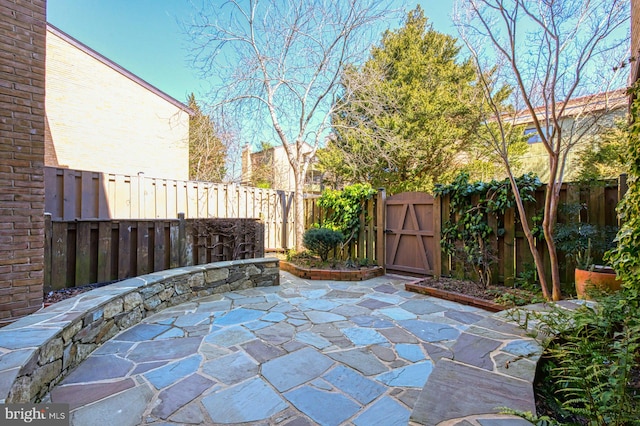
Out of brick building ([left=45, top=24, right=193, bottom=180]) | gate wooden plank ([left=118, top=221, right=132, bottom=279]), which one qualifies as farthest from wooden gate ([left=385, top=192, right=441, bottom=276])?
brick building ([left=45, top=24, right=193, bottom=180])

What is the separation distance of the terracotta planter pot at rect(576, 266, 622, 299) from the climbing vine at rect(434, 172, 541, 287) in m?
1.11

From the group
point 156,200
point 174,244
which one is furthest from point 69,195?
point 174,244

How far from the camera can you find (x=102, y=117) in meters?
10.3

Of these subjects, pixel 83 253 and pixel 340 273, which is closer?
pixel 83 253

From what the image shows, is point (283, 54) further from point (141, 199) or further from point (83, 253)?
point (83, 253)

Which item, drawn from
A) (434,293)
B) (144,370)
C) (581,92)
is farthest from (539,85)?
(144,370)

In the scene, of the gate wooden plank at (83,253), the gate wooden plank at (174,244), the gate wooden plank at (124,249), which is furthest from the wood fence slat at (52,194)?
the gate wooden plank at (174,244)

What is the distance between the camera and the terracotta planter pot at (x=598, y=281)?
2953mm

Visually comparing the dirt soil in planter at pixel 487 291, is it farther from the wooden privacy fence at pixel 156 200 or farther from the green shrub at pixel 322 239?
the wooden privacy fence at pixel 156 200

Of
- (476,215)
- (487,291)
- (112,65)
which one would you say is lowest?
(487,291)

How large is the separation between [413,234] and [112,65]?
11706 mm

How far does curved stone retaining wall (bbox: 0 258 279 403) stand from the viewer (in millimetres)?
1658

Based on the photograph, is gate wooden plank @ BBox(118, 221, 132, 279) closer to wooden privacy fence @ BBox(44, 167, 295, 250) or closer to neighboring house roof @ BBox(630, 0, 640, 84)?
wooden privacy fence @ BBox(44, 167, 295, 250)

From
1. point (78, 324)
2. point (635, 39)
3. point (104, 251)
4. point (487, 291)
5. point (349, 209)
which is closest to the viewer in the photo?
point (78, 324)
